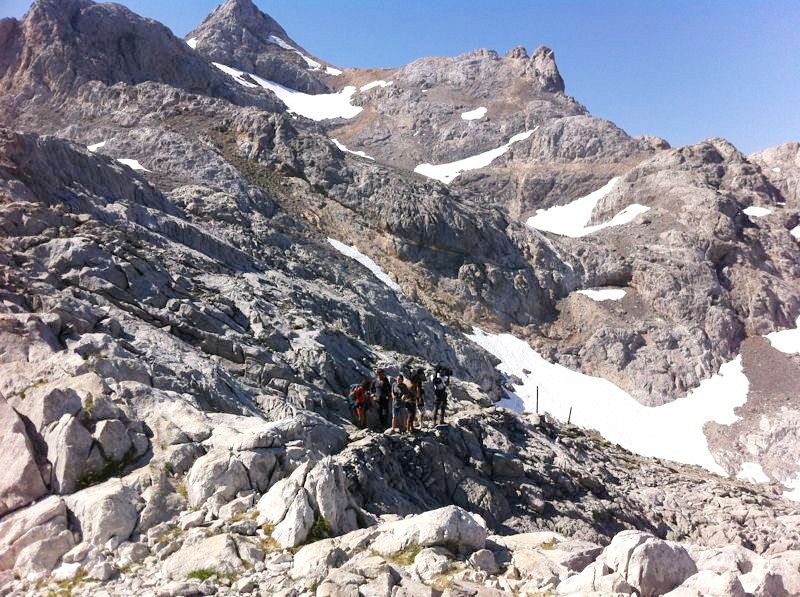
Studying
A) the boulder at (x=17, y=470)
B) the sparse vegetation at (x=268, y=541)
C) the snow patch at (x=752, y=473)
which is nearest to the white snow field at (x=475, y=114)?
the snow patch at (x=752, y=473)

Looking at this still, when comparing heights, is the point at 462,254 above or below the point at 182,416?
above

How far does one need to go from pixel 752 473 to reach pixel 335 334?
3331 centimetres

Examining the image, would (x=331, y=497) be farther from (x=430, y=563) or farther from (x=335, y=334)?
(x=335, y=334)

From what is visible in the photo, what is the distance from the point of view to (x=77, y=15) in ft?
218

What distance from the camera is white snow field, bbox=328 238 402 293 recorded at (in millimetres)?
51656

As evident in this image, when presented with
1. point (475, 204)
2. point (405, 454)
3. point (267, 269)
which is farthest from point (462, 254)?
point (405, 454)

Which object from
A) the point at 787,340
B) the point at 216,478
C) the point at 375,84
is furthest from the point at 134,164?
the point at 375,84

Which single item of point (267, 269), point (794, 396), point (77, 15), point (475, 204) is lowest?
point (794, 396)

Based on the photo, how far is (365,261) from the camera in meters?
53.3

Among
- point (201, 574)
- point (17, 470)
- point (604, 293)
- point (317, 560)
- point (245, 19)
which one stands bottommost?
point (201, 574)

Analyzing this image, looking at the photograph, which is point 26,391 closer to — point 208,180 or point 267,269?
point 267,269

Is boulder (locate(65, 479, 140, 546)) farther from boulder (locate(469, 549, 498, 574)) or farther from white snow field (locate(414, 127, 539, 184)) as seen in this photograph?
white snow field (locate(414, 127, 539, 184))

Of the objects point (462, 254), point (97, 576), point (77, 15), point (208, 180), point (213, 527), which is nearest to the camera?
point (97, 576)

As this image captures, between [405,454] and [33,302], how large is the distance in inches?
457
